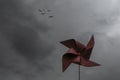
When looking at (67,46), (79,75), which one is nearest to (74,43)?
(67,46)

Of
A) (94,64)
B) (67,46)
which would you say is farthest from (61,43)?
(94,64)

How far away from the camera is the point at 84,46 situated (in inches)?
1811

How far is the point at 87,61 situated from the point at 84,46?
1.65m

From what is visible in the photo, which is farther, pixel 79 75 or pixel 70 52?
pixel 70 52

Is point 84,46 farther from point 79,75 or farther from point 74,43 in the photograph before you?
point 79,75

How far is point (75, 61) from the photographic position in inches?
1778

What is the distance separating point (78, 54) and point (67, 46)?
1348mm

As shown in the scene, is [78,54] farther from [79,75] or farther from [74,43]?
[79,75]

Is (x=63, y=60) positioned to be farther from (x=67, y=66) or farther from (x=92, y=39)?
(x=92, y=39)

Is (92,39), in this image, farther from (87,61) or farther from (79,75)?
(79,75)

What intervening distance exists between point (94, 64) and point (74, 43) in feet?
10.0

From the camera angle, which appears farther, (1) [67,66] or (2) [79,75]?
(1) [67,66]

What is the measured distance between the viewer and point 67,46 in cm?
4609

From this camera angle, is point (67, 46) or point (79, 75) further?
point (67, 46)
